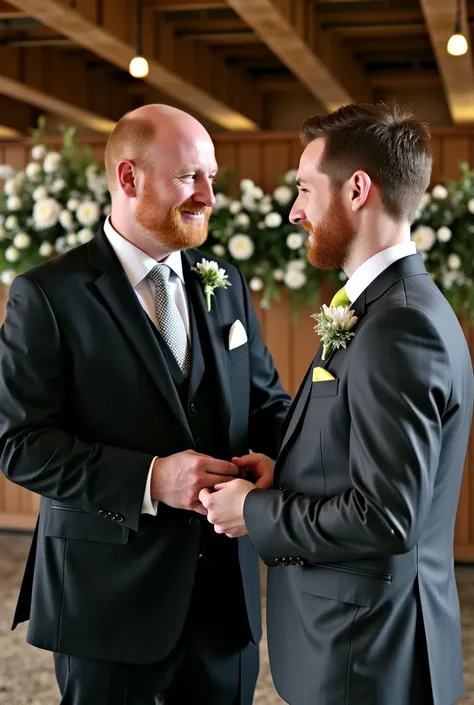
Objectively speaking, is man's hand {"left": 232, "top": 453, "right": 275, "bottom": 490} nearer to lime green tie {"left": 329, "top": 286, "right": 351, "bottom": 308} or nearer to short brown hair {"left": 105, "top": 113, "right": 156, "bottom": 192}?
lime green tie {"left": 329, "top": 286, "right": 351, "bottom": 308}

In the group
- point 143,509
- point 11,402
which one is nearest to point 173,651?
point 143,509

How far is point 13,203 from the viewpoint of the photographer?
18.5ft

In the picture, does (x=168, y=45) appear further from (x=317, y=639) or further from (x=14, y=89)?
(x=317, y=639)

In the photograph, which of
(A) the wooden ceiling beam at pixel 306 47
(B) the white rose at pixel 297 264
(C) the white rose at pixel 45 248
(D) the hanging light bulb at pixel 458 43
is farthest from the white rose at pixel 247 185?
(D) the hanging light bulb at pixel 458 43

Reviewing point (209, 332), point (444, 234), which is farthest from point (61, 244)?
point (209, 332)

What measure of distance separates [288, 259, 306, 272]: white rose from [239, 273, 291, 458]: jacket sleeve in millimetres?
2735

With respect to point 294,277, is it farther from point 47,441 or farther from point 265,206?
point 47,441

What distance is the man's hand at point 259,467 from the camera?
2.30 meters

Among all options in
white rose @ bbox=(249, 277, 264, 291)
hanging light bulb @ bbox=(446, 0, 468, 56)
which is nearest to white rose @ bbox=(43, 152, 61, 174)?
white rose @ bbox=(249, 277, 264, 291)

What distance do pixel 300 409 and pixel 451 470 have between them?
0.33 meters

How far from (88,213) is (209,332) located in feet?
10.5

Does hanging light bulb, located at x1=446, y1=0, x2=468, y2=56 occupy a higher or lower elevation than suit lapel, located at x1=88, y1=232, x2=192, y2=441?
higher

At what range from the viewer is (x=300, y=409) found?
1971mm

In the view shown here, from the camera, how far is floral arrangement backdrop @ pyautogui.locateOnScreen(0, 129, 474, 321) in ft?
17.5
